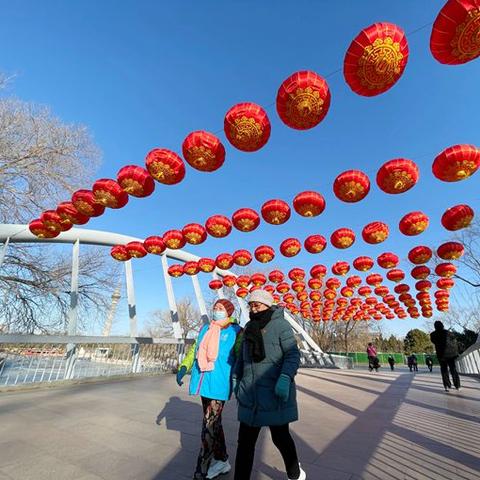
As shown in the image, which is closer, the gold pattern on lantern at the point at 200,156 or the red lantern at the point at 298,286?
the gold pattern on lantern at the point at 200,156

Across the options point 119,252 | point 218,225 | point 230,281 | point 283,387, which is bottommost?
point 283,387

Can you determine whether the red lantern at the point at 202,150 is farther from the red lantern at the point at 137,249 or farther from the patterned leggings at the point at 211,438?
the red lantern at the point at 137,249

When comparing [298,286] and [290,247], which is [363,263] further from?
[298,286]

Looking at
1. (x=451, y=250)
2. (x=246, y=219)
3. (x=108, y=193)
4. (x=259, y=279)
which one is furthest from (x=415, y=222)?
(x=259, y=279)

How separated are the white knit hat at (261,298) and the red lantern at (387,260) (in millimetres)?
8711

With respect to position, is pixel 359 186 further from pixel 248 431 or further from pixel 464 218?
pixel 248 431

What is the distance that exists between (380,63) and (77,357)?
944cm

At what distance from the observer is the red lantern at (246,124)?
4.34m

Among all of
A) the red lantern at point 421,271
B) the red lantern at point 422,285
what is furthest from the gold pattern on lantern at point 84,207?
the red lantern at point 422,285

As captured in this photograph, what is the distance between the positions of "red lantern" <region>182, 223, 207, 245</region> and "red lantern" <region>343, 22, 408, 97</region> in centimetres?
605

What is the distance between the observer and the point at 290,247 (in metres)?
9.71

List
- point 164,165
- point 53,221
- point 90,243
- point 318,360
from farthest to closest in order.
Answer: point 318,360
point 90,243
point 53,221
point 164,165

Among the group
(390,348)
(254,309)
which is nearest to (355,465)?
(254,309)

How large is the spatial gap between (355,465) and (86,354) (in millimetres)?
9044
